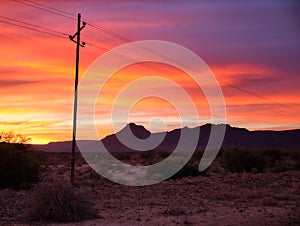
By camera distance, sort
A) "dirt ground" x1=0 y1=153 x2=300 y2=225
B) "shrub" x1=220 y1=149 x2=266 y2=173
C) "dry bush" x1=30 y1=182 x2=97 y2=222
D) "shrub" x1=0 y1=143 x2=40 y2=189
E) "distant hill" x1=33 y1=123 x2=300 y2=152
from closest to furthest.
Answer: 1. "dirt ground" x1=0 y1=153 x2=300 y2=225
2. "dry bush" x1=30 y1=182 x2=97 y2=222
3. "shrub" x1=0 y1=143 x2=40 y2=189
4. "shrub" x1=220 y1=149 x2=266 y2=173
5. "distant hill" x1=33 y1=123 x2=300 y2=152

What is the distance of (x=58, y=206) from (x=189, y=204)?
7.99 m

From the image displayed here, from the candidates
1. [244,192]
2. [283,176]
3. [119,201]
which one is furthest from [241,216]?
[283,176]

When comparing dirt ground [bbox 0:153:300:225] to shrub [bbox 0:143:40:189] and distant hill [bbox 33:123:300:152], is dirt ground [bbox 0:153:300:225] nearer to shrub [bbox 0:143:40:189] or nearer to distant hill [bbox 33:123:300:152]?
shrub [bbox 0:143:40:189]

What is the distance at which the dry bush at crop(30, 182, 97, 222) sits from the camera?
22.9 meters

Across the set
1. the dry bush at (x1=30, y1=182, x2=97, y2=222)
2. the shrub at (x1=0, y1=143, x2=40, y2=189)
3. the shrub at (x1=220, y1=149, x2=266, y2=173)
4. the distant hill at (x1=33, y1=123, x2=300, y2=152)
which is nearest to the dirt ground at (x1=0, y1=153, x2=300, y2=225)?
the dry bush at (x1=30, y1=182, x2=97, y2=222)

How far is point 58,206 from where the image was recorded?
23.1 metres

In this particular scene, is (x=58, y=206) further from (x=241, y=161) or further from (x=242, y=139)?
(x=242, y=139)

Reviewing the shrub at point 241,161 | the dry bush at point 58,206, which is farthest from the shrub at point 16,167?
the shrub at point 241,161

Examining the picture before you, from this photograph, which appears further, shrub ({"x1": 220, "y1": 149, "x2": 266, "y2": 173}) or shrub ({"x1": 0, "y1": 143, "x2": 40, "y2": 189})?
shrub ({"x1": 220, "y1": 149, "x2": 266, "y2": 173})

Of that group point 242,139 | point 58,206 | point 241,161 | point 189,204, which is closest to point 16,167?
point 189,204

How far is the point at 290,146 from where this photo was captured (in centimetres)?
16238

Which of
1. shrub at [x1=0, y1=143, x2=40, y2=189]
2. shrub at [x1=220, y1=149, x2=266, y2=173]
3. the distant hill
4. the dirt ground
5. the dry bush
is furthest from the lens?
the distant hill

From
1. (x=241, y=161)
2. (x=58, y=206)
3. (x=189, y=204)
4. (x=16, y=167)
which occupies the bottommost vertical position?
(x=189, y=204)

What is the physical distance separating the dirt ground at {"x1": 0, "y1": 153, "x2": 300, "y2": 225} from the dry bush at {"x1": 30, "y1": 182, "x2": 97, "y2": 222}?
1.93 feet
